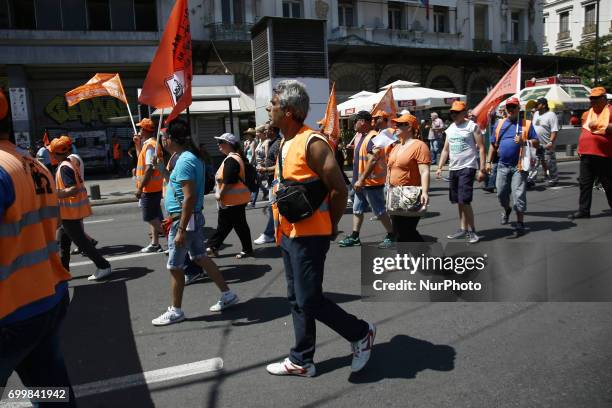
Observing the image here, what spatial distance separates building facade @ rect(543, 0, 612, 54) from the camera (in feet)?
152

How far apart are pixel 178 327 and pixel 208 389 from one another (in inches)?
48.1

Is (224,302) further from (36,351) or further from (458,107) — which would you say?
(458,107)

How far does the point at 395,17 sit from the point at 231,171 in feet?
84.0

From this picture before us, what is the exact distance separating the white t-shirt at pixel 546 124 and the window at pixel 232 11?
16216 mm

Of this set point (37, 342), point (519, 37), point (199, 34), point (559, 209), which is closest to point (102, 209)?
point (559, 209)

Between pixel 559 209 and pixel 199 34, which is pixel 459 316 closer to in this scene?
pixel 559 209

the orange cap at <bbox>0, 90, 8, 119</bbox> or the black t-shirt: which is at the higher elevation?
the orange cap at <bbox>0, 90, 8, 119</bbox>

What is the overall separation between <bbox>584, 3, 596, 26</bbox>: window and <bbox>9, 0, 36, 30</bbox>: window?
148 feet

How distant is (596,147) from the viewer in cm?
787

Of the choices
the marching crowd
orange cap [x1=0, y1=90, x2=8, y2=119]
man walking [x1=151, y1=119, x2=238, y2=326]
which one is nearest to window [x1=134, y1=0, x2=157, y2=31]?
the marching crowd

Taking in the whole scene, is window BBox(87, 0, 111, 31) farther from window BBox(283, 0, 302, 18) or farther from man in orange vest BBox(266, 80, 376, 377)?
man in orange vest BBox(266, 80, 376, 377)

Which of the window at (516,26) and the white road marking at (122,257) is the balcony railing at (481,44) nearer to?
the window at (516,26)

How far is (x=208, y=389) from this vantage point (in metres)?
3.33

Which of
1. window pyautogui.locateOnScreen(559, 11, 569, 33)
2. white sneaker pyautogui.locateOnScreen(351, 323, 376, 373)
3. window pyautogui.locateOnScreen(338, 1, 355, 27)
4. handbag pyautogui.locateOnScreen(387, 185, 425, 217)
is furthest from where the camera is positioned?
window pyautogui.locateOnScreen(559, 11, 569, 33)
